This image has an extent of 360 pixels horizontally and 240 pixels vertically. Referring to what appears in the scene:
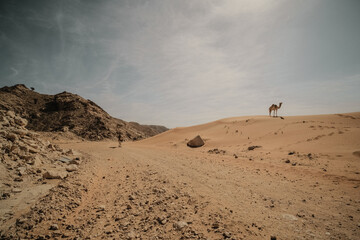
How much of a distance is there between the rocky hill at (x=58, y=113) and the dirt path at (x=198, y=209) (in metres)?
25.7

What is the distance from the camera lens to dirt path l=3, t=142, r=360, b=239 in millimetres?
2531

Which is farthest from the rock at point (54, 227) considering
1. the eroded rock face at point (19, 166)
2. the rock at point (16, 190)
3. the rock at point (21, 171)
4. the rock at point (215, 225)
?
the rock at point (215, 225)

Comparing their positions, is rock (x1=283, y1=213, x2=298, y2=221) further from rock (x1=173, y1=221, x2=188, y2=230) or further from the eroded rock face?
the eroded rock face

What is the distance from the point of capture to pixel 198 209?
10.3 ft

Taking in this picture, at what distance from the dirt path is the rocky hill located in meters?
25.7

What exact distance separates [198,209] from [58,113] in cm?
3772

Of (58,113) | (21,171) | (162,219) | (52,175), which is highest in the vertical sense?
(58,113)

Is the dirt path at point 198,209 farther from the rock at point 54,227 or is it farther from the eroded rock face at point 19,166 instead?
the eroded rock face at point 19,166

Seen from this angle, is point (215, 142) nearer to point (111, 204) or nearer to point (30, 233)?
point (111, 204)

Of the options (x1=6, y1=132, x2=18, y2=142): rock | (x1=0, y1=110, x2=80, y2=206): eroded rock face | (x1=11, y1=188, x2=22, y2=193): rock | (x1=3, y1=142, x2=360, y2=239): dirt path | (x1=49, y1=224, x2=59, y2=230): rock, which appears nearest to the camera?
(x1=3, y1=142, x2=360, y2=239): dirt path

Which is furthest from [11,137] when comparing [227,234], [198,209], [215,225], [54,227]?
[227,234]

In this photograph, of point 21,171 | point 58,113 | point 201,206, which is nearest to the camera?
point 201,206

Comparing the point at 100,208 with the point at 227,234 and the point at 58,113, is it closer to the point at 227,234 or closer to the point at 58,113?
the point at 227,234

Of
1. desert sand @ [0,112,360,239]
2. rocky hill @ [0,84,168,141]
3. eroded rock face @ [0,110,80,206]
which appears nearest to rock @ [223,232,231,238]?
desert sand @ [0,112,360,239]
